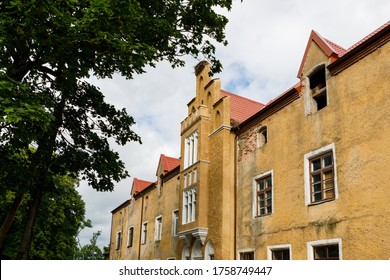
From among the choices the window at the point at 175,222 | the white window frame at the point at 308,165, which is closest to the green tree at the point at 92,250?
the window at the point at 175,222

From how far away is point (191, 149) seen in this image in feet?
69.3

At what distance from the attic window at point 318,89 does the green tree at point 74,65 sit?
3976mm

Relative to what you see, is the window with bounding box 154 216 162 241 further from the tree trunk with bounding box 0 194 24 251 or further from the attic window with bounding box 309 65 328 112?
the attic window with bounding box 309 65 328 112

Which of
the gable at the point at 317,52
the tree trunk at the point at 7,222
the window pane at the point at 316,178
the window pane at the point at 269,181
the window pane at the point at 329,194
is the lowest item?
the tree trunk at the point at 7,222

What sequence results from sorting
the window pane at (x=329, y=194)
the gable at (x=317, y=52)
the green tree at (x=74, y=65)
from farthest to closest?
the gable at (x=317, y=52) < the window pane at (x=329, y=194) < the green tree at (x=74, y=65)

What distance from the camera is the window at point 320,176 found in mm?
12422

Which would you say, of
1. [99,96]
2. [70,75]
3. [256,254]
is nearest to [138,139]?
[99,96]

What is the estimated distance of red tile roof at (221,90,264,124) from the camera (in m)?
19.3

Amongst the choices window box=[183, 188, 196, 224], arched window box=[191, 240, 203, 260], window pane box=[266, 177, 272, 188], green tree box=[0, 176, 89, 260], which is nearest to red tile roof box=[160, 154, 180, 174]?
window box=[183, 188, 196, 224]

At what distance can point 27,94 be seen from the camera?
850cm

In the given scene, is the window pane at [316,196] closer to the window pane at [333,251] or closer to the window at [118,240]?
the window pane at [333,251]

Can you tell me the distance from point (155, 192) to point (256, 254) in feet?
47.0

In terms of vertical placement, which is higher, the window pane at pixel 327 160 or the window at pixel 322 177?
the window pane at pixel 327 160

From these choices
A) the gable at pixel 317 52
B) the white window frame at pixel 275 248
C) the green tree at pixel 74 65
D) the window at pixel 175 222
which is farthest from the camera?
the window at pixel 175 222
